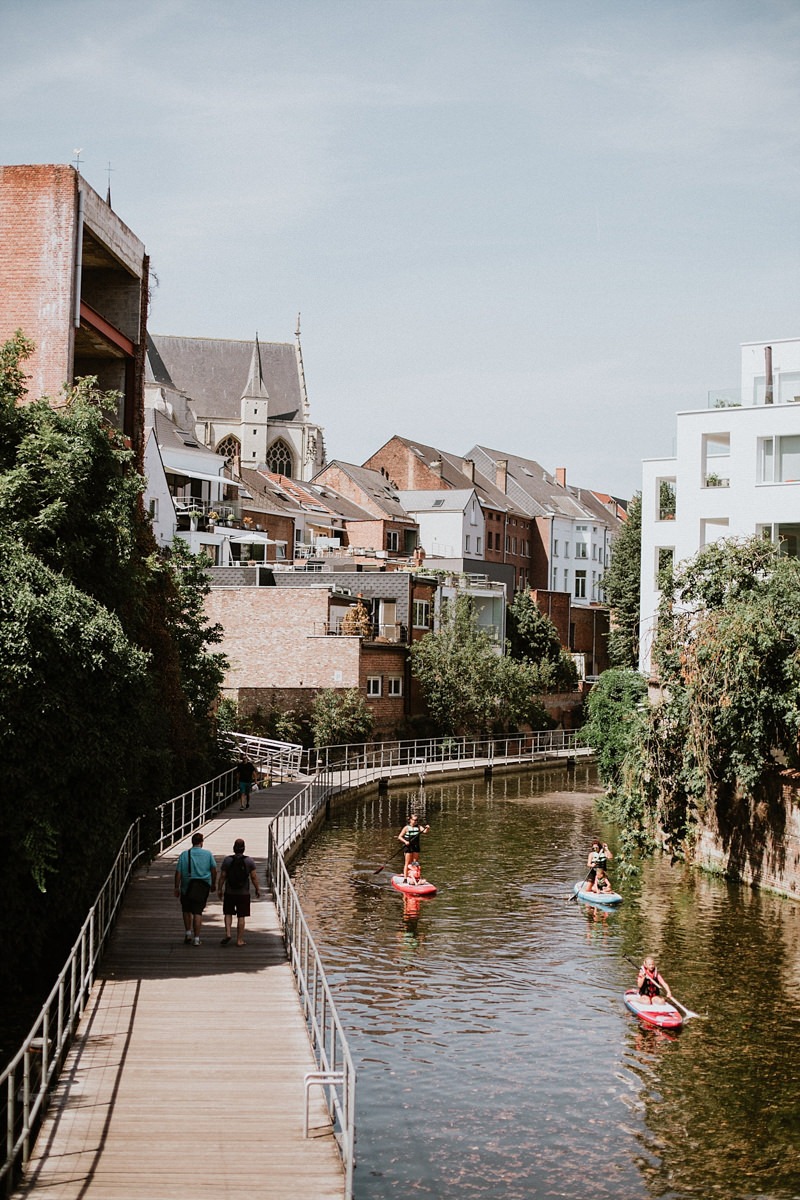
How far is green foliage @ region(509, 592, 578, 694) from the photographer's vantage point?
75.4 metres

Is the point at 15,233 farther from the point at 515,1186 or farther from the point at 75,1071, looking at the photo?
the point at 515,1186

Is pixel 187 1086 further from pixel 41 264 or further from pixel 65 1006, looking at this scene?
pixel 41 264

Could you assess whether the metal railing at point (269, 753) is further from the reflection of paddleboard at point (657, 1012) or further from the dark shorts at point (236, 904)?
the reflection of paddleboard at point (657, 1012)

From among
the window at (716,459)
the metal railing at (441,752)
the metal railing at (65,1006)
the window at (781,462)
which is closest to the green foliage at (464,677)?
the metal railing at (441,752)

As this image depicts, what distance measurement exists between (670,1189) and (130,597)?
1292 centimetres

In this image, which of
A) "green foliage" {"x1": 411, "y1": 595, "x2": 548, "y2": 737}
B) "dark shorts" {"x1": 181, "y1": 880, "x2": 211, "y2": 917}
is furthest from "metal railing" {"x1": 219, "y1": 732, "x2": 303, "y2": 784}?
"dark shorts" {"x1": 181, "y1": 880, "x2": 211, "y2": 917}

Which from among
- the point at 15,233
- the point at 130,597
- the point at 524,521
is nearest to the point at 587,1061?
the point at 130,597

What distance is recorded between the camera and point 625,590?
78.2m

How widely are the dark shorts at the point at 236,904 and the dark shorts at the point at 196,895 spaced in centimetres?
39

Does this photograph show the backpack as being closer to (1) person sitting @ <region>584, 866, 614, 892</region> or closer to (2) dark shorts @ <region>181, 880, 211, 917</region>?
(2) dark shorts @ <region>181, 880, 211, 917</region>

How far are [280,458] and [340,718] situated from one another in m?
59.8

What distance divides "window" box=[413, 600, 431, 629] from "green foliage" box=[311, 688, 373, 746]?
741 cm

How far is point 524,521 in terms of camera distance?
10225 cm

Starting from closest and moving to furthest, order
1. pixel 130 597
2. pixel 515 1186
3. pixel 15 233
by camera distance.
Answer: pixel 515 1186 → pixel 130 597 → pixel 15 233
